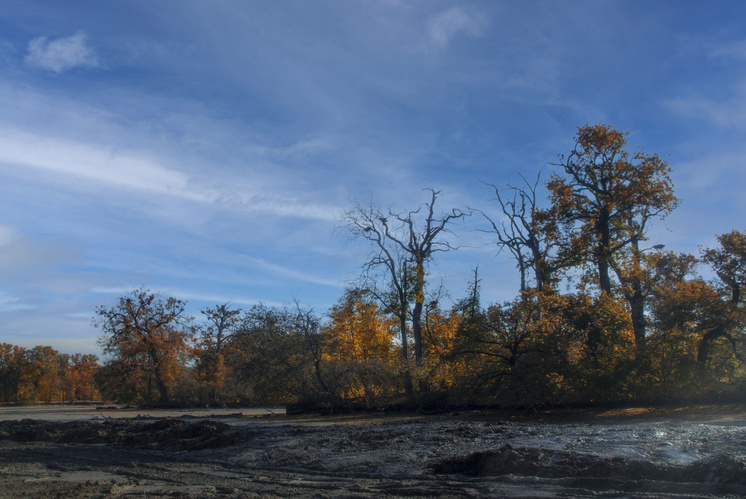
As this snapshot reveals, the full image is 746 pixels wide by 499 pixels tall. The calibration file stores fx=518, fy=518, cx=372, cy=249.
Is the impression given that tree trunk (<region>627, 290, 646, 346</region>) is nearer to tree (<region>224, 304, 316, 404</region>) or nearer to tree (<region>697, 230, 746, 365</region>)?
tree (<region>697, 230, 746, 365</region>)

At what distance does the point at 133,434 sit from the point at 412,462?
37.4ft

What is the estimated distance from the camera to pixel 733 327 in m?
17.7

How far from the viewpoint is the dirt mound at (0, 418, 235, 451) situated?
15133 mm

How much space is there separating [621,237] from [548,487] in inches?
737

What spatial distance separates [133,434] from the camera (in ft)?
56.8

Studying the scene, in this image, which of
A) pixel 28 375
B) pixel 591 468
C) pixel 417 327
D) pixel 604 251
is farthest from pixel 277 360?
pixel 28 375

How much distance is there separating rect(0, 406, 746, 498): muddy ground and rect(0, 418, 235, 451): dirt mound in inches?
3.7

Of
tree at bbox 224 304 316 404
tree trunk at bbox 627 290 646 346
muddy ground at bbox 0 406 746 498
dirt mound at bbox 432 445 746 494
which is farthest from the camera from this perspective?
tree at bbox 224 304 316 404

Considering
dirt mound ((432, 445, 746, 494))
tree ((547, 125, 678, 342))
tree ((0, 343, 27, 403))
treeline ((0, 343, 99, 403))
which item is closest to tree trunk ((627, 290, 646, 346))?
tree ((547, 125, 678, 342))

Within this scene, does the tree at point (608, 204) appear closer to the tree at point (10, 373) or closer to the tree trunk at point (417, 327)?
the tree trunk at point (417, 327)

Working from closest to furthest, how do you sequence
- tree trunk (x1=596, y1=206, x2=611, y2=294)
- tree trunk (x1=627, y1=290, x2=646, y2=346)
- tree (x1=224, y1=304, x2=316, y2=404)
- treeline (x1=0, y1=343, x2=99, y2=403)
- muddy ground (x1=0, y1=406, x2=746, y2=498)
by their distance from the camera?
muddy ground (x1=0, y1=406, x2=746, y2=498) < tree trunk (x1=627, y1=290, x2=646, y2=346) < tree trunk (x1=596, y1=206, x2=611, y2=294) < tree (x1=224, y1=304, x2=316, y2=404) < treeline (x1=0, y1=343, x2=99, y2=403)

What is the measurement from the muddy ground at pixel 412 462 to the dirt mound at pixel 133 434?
0.31 ft

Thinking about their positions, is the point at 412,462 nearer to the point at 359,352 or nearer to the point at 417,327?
the point at 417,327

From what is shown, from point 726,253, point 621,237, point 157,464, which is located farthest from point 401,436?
point 621,237
